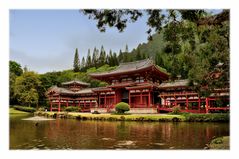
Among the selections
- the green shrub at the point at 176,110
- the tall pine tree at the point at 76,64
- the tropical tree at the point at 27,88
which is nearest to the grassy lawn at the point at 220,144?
the green shrub at the point at 176,110

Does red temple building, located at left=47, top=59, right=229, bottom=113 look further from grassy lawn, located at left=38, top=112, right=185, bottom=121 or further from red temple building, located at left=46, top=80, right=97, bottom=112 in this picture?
grassy lawn, located at left=38, top=112, right=185, bottom=121

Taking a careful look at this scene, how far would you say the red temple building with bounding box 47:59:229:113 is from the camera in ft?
51.2

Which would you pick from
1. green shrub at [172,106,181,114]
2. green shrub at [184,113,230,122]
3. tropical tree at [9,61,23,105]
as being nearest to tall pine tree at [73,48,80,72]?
tropical tree at [9,61,23,105]

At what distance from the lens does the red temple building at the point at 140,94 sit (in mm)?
15617

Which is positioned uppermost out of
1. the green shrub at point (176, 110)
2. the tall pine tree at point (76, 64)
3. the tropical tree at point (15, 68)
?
the tall pine tree at point (76, 64)

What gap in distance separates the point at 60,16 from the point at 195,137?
6547 millimetres

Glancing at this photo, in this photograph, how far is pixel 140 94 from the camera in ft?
59.2

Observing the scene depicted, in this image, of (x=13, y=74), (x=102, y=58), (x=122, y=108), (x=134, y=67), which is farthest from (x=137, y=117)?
(x=102, y=58)

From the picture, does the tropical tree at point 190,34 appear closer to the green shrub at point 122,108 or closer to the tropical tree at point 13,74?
the green shrub at point 122,108

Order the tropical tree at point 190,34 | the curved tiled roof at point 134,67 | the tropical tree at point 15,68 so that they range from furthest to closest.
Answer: the tropical tree at point 15,68 → the curved tiled roof at point 134,67 → the tropical tree at point 190,34

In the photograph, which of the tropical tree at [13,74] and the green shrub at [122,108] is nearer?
the green shrub at [122,108]

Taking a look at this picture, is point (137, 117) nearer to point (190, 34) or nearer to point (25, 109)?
point (190, 34)

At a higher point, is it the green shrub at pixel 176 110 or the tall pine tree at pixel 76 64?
the tall pine tree at pixel 76 64
